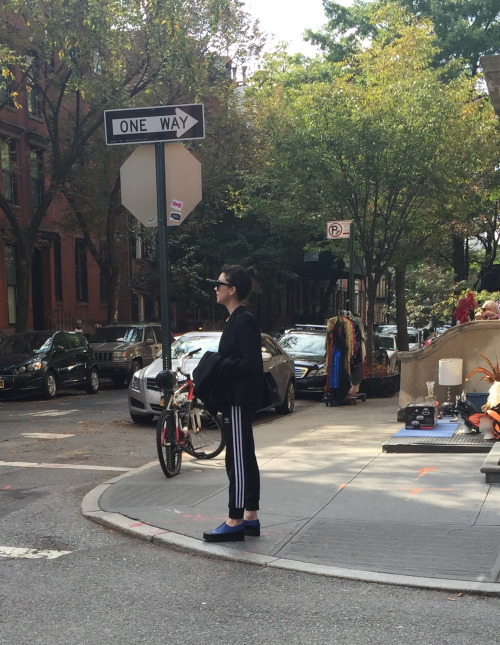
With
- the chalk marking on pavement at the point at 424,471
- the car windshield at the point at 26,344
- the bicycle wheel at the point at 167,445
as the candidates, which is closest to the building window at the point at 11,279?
the car windshield at the point at 26,344

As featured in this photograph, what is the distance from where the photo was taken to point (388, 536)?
223 inches

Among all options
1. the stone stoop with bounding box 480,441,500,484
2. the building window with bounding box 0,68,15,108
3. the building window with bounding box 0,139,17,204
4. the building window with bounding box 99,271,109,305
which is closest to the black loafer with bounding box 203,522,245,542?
the stone stoop with bounding box 480,441,500,484

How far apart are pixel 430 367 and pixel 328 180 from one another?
7.83m

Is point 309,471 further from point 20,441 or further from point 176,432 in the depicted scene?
point 20,441

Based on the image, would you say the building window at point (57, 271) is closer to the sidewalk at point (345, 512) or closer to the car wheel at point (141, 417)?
the car wheel at point (141, 417)

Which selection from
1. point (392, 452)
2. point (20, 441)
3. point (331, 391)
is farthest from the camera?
point (331, 391)

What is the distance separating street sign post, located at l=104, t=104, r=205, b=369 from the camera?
8.01m

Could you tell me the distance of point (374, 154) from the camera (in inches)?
712

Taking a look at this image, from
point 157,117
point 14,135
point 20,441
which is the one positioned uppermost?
point 14,135

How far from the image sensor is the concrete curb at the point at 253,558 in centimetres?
468

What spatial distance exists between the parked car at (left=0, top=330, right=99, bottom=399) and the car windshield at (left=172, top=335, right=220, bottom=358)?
15.7ft

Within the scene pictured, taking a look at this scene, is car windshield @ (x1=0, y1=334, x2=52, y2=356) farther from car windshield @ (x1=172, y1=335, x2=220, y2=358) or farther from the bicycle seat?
the bicycle seat

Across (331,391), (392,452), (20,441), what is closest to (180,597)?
(392,452)

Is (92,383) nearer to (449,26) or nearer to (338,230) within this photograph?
(338,230)
